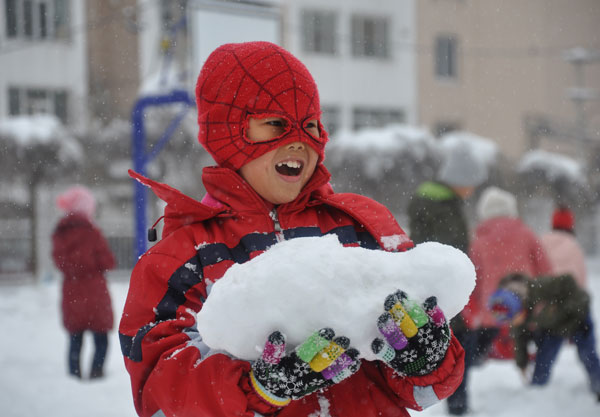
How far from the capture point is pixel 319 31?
62.6 feet

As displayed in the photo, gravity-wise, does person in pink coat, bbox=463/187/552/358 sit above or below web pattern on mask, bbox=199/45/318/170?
below

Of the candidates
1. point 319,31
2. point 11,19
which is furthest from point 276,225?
point 319,31

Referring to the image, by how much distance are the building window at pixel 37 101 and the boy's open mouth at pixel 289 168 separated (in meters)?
16.0

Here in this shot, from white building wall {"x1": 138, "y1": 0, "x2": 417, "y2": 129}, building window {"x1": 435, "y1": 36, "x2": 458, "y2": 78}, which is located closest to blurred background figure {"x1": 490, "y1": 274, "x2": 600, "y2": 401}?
white building wall {"x1": 138, "y1": 0, "x2": 417, "y2": 129}

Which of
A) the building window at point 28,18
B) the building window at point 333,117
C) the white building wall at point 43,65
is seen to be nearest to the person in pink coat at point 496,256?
the white building wall at point 43,65

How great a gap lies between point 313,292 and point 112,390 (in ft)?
15.2

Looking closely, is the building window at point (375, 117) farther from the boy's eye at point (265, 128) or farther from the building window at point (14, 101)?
the boy's eye at point (265, 128)

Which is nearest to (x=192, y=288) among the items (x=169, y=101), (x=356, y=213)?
(x=356, y=213)

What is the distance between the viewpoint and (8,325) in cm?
949

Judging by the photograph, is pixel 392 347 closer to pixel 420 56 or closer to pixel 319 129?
pixel 319 129

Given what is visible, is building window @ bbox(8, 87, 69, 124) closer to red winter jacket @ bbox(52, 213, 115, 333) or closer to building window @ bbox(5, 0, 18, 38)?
building window @ bbox(5, 0, 18, 38)

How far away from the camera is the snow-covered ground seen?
4.81 metres

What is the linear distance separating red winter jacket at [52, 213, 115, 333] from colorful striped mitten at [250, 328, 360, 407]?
492 centimetres

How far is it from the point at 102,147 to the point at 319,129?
12.9 meters
